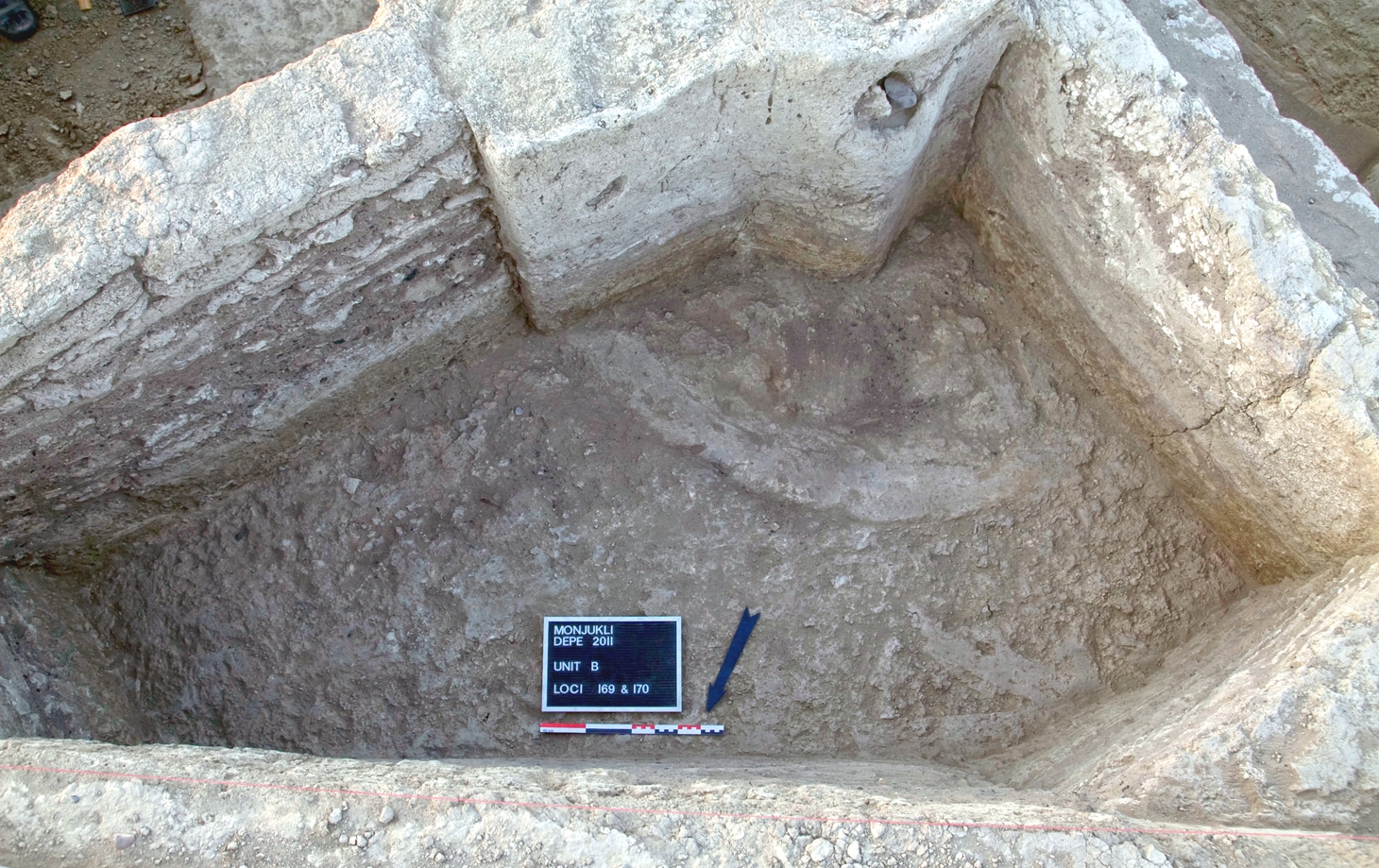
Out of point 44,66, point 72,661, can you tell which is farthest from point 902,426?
point 44,66

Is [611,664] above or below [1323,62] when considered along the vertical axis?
below

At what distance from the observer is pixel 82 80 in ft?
11.0

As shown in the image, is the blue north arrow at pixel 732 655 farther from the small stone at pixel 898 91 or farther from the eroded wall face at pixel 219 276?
the small stone at pixel 898 91

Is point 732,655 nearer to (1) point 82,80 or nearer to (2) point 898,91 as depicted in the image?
(2) point 898,91

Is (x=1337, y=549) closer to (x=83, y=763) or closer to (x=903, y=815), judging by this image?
(x=903, y=815)

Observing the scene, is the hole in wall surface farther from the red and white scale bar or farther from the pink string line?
the red and white scale bar

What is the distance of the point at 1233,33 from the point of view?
3447mm

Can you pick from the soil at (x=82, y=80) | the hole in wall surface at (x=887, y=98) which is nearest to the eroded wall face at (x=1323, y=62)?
the hole in wall surface at (x=887, y=98)

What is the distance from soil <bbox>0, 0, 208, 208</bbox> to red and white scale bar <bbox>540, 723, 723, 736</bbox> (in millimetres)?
2602

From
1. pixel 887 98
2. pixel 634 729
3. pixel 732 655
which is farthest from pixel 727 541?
pixel 887 98

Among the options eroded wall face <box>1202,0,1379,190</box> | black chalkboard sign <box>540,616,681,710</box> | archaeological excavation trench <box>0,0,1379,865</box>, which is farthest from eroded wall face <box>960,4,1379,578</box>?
black chalkboard sign <box>540,616,681,710</box>

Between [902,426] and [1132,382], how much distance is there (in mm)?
637

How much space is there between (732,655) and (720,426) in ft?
2.20

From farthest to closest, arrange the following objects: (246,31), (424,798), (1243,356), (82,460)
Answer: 1. (246,31)
2. (82,460)
3. (1243,356)
4. (424,798)
